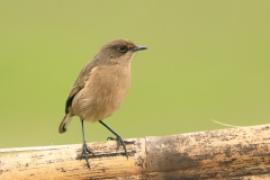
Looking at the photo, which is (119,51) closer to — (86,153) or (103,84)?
(103,84)

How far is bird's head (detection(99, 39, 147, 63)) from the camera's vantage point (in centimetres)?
822

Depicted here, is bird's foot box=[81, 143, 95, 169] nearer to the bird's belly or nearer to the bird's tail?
the bird's belly

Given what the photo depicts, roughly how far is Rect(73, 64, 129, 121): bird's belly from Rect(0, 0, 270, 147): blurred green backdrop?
10.8 feet

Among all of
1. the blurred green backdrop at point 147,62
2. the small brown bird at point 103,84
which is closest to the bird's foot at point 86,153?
the small brown bird at point 103,84

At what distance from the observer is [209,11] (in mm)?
19562

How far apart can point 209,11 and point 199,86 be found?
17.6 ft

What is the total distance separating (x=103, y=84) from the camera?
780 centimetres

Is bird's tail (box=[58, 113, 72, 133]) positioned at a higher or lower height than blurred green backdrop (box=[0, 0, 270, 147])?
lower

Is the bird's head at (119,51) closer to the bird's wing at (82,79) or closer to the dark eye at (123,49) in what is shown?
the dark eye at (123,49)

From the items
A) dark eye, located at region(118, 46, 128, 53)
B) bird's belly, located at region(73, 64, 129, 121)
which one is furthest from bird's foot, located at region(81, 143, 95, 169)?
dark eye, located at region(118, 46, 128, 53)

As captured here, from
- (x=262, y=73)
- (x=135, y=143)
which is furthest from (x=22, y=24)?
(x=135, y=143)

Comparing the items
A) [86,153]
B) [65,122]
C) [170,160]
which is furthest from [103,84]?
[170,160]

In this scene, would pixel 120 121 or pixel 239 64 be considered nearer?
pixel 120 121

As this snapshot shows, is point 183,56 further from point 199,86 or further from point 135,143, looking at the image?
point 135,143
